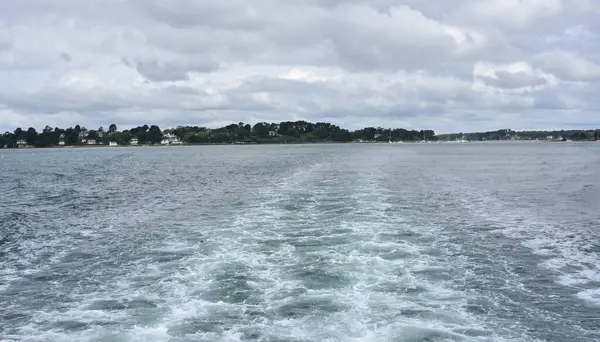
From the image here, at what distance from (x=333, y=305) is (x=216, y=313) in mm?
2351

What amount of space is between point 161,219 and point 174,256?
24.4ft

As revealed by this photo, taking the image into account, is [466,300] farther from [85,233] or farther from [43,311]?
[85,233]

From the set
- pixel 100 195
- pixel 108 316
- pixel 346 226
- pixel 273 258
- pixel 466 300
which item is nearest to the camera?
pixel 108 316

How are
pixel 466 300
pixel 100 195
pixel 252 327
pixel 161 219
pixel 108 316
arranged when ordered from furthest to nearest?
1. pixel 100 195
2. pixel 161 219
3. pixel 466 300
4. pixel 108 316
5. pixel 252 327

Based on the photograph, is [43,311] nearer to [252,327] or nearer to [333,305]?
[252,327]

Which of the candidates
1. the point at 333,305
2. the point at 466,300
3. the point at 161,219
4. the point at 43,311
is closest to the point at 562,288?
the point at 466,300

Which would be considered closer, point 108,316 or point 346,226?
point 108,316

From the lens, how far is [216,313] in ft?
A: 32.8

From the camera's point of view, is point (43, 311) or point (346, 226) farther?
point (346, 226)

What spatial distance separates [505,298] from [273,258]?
6116 mm

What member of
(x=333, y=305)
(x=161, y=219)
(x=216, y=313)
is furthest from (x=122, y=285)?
(x=161, y=219)

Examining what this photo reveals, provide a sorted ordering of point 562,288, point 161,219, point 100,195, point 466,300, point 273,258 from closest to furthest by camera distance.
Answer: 1. point 466,300
2. point 562,288
3. point 273,258
4. point 161,219
5. point 100,195

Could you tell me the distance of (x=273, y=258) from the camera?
46.4ft

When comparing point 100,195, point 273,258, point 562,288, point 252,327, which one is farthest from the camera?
point 100,195
